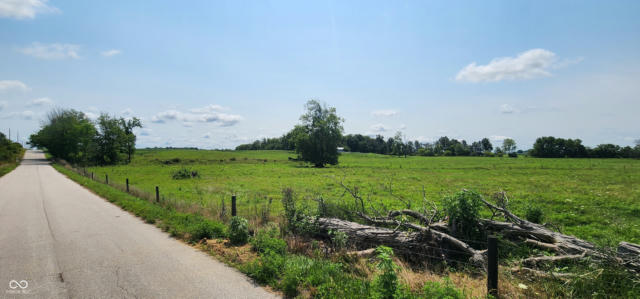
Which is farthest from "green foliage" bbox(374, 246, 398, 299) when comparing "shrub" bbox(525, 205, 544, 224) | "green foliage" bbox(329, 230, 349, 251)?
"shrub" bbox(525, 205, 544, 224)

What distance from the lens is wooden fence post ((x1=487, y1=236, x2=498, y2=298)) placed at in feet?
15.4

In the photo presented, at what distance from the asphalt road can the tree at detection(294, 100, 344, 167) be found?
Answer: 48734 millimetres

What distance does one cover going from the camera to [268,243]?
742cm

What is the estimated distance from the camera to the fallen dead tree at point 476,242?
5.37 m

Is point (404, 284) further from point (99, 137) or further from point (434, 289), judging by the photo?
point (99, 137)

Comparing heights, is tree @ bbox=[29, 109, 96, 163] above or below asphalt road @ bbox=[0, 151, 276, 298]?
above

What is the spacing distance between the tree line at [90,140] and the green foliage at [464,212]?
7783 centimetres

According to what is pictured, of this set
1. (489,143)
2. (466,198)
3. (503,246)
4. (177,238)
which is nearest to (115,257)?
(177,238)

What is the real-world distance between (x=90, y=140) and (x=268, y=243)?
79554mm

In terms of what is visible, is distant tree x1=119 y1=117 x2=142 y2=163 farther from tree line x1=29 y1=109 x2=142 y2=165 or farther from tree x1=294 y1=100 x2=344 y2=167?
tree x1=294 y1=100 x2=344 y2=167

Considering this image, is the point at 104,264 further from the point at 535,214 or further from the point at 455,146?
the point at 455,146

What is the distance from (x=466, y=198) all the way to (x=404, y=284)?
3235mm

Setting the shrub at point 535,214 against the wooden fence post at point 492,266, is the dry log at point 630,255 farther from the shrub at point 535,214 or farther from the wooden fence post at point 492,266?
the shrub at point 535,214

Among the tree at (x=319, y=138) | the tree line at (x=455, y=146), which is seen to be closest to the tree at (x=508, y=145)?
the tree line at (x=455, y=146)
